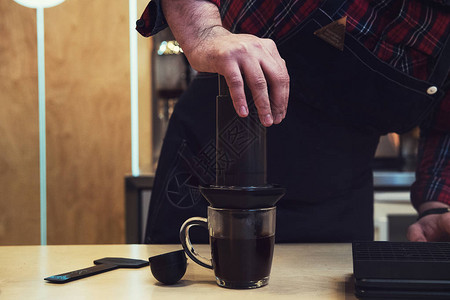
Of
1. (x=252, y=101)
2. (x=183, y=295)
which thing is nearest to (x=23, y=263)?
(x=183, y=295)

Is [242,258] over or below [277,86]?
below

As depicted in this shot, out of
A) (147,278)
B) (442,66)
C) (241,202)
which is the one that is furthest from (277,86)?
(442,66)

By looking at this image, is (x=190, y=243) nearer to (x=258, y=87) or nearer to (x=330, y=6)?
(x=258, y=87)

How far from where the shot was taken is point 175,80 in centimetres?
270

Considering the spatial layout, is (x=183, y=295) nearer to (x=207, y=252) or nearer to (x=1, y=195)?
(x=207, y=252)

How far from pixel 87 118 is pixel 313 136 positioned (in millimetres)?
1488

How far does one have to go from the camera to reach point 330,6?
37.9 inches

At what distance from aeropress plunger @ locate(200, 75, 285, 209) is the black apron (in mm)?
431

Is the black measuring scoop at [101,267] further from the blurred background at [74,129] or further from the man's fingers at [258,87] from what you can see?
the blurred background at [74,129]

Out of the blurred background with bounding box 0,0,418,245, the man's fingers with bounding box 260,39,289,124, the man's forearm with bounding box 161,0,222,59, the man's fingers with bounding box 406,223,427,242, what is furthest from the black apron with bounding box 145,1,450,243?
the blurred background with bounding box 0,0,418,245

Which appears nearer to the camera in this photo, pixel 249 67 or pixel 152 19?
pixel 249 67

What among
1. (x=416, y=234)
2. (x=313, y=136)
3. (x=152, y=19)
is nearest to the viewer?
(x=152, y=19)

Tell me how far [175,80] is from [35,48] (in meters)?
0.69

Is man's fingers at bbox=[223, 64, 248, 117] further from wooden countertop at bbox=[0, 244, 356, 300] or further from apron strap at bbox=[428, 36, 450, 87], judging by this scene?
apron strap at bbox=[428, 36, 450, 87]
